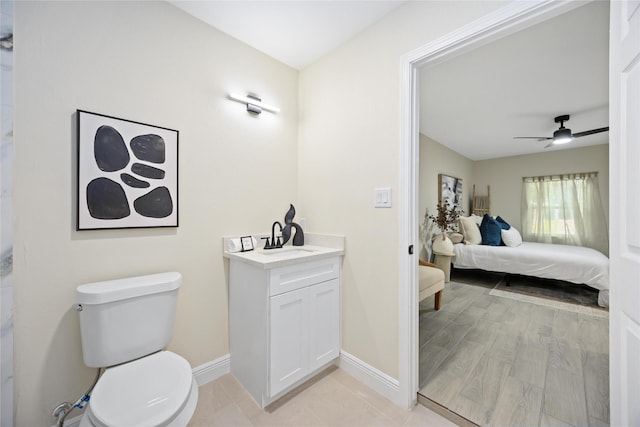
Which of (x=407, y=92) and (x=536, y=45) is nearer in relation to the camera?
(x=407, y=92)

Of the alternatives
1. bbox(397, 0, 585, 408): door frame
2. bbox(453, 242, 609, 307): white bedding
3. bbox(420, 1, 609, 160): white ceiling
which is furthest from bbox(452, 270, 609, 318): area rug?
bbox(397, 0, 585, 408): door frame

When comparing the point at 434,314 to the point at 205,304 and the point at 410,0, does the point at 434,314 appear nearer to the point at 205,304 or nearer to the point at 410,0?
the point at 205,304

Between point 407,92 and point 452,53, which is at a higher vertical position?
point 452,53

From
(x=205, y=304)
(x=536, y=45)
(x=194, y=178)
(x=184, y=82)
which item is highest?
(x=536, y=45)

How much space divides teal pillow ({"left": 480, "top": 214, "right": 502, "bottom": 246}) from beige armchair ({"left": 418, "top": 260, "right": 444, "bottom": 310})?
199 cm

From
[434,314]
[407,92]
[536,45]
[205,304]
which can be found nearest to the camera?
[407,92]

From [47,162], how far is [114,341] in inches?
35.5

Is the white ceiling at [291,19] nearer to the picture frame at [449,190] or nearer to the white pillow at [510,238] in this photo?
the picture frame at [449,190]

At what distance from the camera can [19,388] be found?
1.13 metres

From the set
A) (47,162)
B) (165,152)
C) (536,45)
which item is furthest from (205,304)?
(536,45)

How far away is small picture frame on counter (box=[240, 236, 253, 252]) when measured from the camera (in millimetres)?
1773

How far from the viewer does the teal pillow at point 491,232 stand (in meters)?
4.11

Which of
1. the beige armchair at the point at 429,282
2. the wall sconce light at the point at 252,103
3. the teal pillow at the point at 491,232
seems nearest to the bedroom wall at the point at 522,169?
the teal pillow at the point at 491,232

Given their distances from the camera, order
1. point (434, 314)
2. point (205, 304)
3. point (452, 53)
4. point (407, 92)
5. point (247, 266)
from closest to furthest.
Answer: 1. point (452, 53)
2. point (407, 92)
3. point (247, 266)
4. point (205, 304)
5. point (434, 314)
